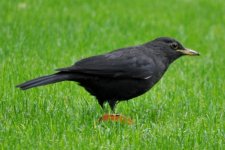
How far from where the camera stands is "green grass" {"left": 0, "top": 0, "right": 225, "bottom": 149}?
6.31m

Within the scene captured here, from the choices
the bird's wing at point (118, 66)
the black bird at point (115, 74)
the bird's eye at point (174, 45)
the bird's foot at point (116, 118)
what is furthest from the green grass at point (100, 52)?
the bird's eye at point (174, 45)

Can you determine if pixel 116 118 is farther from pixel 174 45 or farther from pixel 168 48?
pixel 174 45

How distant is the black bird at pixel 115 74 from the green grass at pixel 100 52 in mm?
277

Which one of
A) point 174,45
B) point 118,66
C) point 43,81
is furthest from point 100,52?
point 43,81

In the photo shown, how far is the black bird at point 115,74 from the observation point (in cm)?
716

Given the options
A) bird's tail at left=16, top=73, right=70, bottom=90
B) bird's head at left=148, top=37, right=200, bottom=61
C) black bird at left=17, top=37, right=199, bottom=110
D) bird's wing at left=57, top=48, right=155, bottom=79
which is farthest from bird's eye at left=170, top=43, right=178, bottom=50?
bird's tail at left=16, top=73, right=70, bottom=90

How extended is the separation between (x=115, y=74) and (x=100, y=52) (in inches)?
136

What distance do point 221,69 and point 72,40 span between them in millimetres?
2675

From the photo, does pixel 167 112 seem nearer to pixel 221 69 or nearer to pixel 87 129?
pixel 87 129

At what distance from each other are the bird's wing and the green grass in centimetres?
47

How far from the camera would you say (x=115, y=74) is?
24.0 feet

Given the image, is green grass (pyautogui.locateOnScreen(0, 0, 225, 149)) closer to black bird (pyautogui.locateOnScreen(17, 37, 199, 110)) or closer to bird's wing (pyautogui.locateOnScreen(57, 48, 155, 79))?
black bird (pyautogui.locateOnScreen(17, 37, 199, 110))

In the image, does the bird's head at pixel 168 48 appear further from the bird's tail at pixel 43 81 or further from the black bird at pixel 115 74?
the bird's tail at pixel 43 81

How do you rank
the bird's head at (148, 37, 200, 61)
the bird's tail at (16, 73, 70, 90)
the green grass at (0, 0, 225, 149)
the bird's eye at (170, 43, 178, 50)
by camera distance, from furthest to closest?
the bird's eye at (170, 43, 178, 50), the bird's head at (148, 37, 200, 61), the bird's tail at (16, 73, 70, 90), the green grass at (0, 0, 225, 149)
